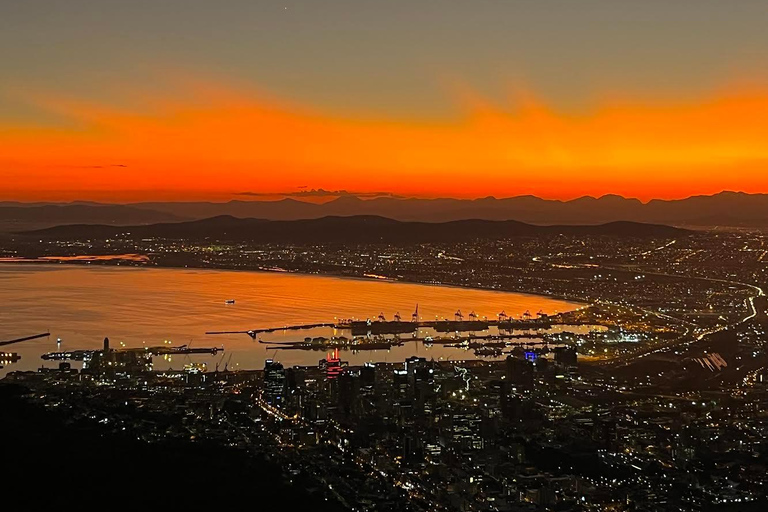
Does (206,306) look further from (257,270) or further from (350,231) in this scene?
(350,231)

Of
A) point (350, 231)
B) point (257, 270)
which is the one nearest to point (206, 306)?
point (257, 270)

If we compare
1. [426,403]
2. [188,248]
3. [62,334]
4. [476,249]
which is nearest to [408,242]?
[476,249]

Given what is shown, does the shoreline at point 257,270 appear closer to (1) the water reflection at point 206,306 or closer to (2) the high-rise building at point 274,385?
(1) the water reflection at point 206,306

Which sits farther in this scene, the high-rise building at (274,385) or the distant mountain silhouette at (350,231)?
the distant mountain silhouette at (350,231)

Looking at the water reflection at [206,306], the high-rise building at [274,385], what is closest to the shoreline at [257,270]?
the water reflection at [206,306]

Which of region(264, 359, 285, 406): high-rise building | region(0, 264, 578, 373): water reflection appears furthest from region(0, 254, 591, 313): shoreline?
region(264, 359, 285, 406): high-rise building

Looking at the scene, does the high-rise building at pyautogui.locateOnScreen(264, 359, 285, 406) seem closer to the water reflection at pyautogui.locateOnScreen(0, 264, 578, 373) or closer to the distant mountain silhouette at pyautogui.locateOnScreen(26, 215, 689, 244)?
the water reflection at pyautogui.locateOnScreen(0, 264, 578, 373)

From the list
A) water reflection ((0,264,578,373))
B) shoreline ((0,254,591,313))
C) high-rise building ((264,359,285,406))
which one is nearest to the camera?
high-rise building ((264,359,285,406))

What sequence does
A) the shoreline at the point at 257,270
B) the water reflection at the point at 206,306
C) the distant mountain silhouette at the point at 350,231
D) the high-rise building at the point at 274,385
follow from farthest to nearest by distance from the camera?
1. the distant mountain silhouette at the point at 350,231
2. the shoreline at the point at 257,270
3. the water reflection at the point at 206,306
4. the high-rise building at the point at 274,385
